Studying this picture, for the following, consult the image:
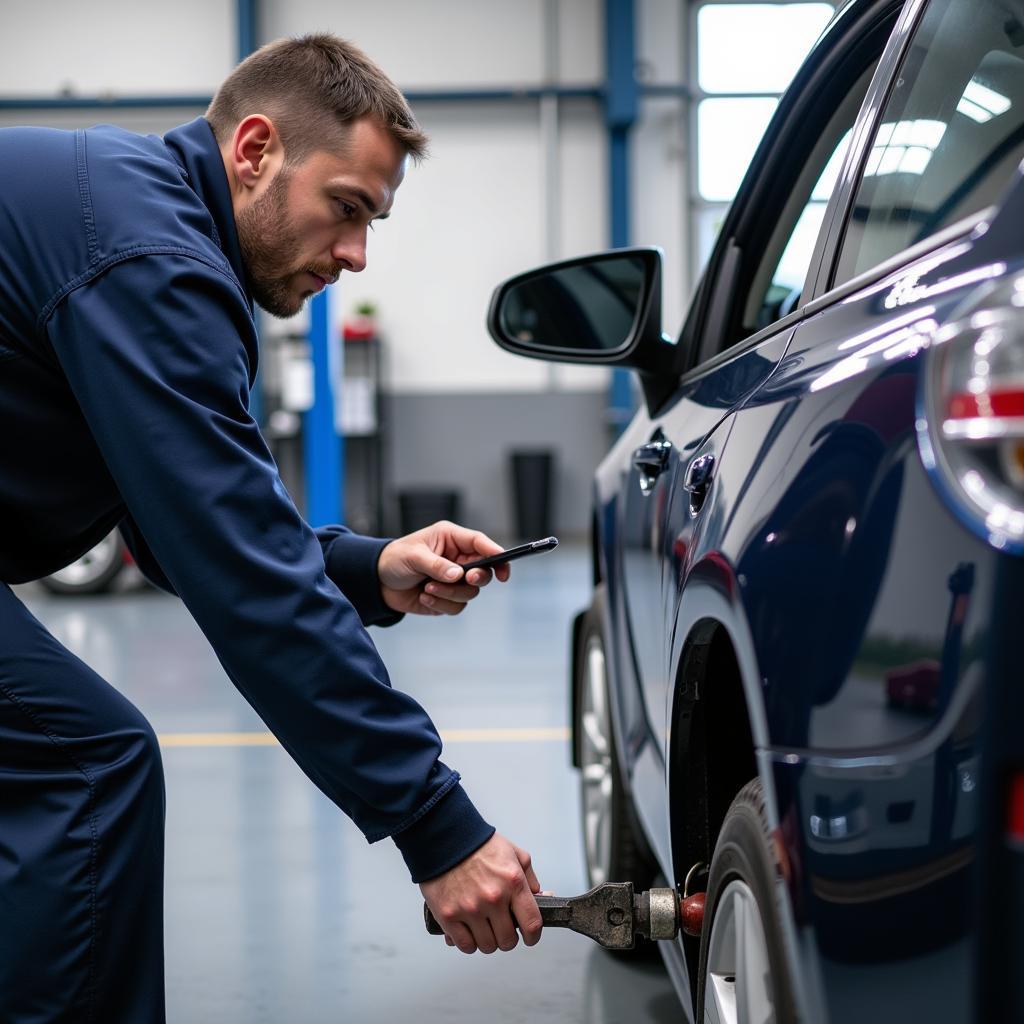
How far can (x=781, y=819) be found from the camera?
101 cm

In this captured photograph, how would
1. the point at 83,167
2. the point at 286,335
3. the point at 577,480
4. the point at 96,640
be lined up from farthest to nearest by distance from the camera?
the point at 577,480 → the point at 286,335 → the point at 96,640 → the point at 83,167

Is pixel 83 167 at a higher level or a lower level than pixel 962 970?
higher

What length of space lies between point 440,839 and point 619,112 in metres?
10.6

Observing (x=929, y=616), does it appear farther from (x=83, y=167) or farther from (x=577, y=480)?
(x=577, y=480)

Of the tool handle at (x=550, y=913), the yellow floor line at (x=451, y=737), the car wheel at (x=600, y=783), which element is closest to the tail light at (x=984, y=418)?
the tool handle at (x=550, y=913)

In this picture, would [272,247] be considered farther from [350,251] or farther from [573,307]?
[573,307]

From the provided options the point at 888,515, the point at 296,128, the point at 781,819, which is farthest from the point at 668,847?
the point at 296,128

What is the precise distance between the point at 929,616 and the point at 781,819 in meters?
0.27

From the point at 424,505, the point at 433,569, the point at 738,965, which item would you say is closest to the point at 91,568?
the point at 424,505

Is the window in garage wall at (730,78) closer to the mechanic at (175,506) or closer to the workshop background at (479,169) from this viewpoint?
the workshop background at (479,169)

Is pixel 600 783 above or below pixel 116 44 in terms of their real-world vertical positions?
A: below

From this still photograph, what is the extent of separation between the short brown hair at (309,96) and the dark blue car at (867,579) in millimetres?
571

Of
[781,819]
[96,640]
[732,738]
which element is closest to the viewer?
[781,819]

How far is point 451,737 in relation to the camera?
4125 millimetres
